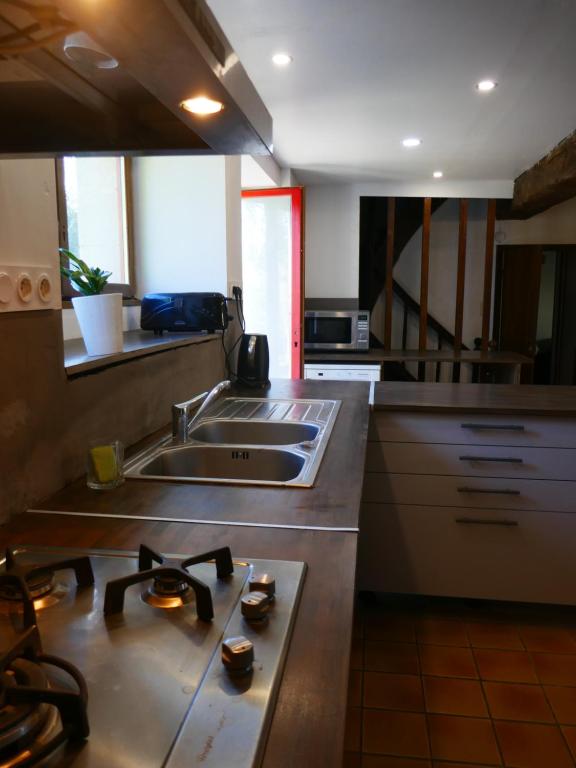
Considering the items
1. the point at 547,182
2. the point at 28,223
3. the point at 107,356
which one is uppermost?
the point at 547,182

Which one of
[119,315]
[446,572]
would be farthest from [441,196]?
[119,315]

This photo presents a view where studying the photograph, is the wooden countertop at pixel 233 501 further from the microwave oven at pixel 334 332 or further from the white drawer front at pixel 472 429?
the microwave oven at pixel 334 332

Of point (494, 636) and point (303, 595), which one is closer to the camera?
point (303, 595)

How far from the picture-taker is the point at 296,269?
414cm

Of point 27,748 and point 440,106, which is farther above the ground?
point 440,106

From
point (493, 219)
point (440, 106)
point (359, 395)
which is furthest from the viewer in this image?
point (493, 219)

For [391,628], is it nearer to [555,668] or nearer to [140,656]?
[555,668]

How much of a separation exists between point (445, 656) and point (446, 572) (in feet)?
1.00

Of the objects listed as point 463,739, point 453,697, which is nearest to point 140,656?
point 463,739

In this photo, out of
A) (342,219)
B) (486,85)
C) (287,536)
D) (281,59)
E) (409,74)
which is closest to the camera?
(287,536)

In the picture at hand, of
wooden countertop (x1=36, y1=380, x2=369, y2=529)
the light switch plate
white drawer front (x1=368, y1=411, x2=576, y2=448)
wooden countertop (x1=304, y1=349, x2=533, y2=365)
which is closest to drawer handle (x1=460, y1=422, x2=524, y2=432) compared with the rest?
white drawer front (x1=368, y1=411, x2=576, y2=448)

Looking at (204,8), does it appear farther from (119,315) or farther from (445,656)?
(445,656)

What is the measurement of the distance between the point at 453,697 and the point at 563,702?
1.11 feet

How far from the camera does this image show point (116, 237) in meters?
2.51
